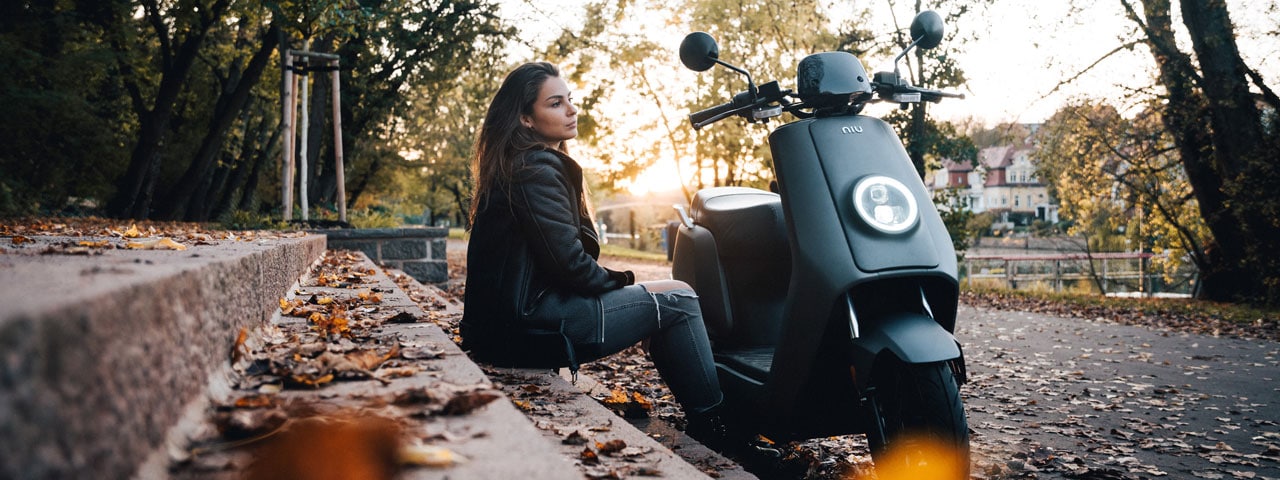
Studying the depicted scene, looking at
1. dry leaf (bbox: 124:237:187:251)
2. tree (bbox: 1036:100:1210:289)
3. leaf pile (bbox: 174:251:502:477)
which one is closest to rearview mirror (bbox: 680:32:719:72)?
leaf pile (bbox: 174:251:502:477)

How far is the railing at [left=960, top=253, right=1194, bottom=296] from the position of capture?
71.7 feet

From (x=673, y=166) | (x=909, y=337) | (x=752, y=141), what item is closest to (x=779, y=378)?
(x=909, y=337)

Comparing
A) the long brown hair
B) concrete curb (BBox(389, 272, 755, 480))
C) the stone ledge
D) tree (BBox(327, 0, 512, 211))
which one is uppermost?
tree (BBox(327, 0, 512, 211))

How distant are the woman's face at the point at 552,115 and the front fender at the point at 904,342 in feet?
4.87

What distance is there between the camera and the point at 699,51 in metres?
3.24

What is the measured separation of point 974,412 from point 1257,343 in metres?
4.74

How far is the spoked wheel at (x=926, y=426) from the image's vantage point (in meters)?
2.27

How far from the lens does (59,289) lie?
1051 mm

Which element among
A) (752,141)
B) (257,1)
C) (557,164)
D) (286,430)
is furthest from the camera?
(752,141)

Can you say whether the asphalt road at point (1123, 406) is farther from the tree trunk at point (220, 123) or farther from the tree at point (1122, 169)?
the tree trunk at point (220, 123)

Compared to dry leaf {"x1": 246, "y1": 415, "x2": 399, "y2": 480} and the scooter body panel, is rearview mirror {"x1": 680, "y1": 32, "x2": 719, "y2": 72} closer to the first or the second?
the scooter body panel

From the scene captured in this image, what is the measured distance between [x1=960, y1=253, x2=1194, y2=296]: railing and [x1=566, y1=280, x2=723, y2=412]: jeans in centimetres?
1715

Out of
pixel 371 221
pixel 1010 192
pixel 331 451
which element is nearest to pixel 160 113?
pixel 371 221

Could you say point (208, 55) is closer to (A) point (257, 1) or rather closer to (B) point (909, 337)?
(A) point (257, 1)
